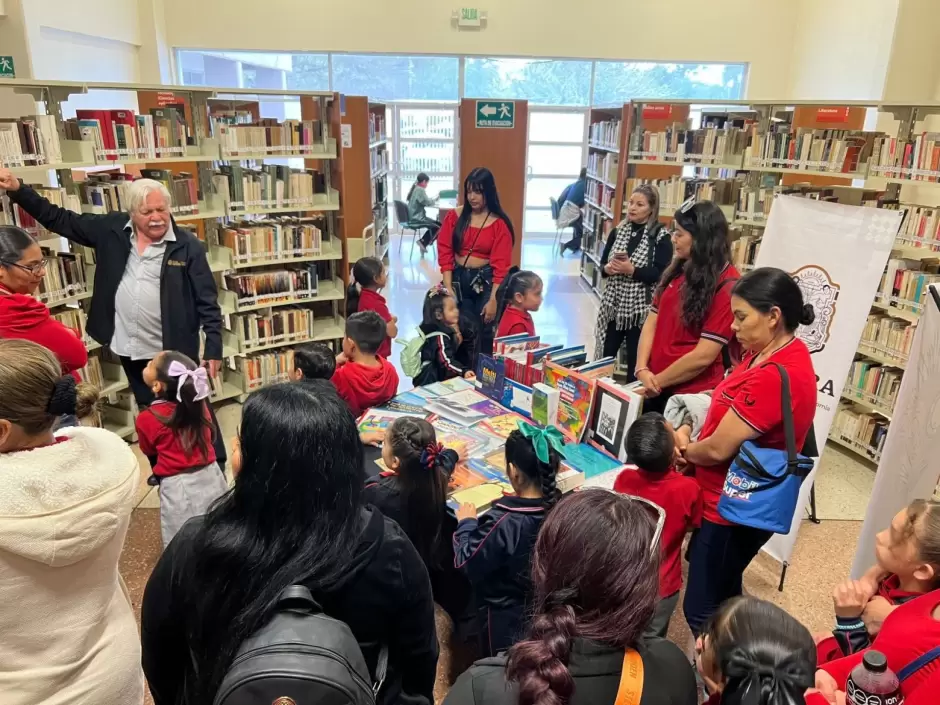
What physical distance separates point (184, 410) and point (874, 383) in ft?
14.1

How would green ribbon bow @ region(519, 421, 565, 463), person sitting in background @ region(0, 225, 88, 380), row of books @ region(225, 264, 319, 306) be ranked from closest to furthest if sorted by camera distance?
green ribbon bow @ region(519, 421, 565, 463) < person sitting in background @ region(0, 225, 88, 380) < row of books @ region(225, 264, 319, 306)

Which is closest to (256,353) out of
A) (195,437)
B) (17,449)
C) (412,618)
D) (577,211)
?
(195,437)

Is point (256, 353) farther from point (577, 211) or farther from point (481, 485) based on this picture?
point (577, 211)

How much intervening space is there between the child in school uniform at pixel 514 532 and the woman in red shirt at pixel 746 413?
0.63 metres

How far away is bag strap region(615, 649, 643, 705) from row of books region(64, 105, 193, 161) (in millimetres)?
4279

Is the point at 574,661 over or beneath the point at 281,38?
beneath

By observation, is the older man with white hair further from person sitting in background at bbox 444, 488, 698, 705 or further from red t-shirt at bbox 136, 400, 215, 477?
person sitting in background at bbox 444, 488, 698, 705

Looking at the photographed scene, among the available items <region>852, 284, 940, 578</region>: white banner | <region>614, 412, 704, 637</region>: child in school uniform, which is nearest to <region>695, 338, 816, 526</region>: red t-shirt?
<region>614, 412, 704, 637</region>: child in school uniform

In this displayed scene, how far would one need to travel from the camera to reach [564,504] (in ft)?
4.21

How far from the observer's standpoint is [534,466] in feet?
6.81

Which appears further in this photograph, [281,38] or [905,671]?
[281,38]

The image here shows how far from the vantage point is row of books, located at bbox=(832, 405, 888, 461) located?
177 inches

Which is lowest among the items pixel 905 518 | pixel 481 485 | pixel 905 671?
pixel 481 485

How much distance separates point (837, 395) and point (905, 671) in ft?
6.85
